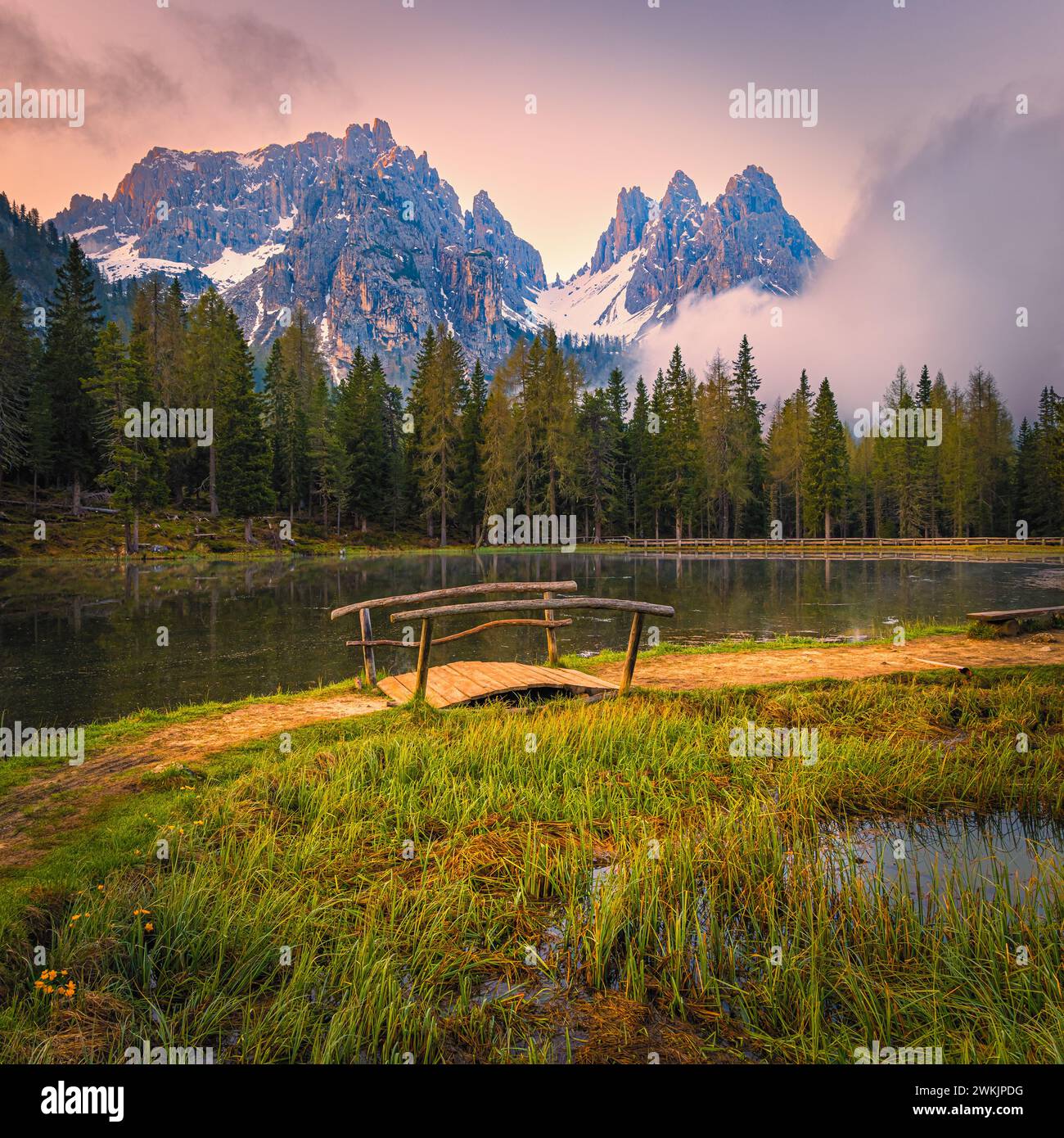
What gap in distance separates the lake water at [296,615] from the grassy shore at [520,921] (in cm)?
733

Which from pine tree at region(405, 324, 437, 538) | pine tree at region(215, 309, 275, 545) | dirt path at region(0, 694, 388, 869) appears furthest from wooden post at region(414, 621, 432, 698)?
pine tree at region(405, 324, 437, 538)

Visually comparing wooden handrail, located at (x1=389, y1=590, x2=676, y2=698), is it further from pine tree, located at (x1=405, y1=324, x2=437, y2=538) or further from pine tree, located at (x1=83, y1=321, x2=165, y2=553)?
pine tree, located at (x1=405, y1=324, x2=437, y2=538)

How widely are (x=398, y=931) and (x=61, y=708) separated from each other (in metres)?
10.2

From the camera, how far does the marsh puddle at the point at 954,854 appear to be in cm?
459

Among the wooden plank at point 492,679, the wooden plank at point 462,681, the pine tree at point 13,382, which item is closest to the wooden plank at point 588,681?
the wooden plank at point 492,679

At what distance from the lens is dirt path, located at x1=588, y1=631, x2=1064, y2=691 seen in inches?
453

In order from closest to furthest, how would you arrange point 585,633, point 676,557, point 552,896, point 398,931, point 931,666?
1. point 398,931
2. point 552,896
3. point 931,666
4. point 585,633
5. point 676,557

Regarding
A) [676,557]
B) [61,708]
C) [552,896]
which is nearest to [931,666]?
[552,896]

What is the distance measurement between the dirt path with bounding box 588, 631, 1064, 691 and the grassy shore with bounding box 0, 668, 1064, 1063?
15.1ft

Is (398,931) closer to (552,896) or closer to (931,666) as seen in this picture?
(552,896)

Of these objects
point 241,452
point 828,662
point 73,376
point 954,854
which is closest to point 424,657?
point 954,854

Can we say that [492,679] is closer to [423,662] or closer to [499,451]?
[423,662]

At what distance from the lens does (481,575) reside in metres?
37.4

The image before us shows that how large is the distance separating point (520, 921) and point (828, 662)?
10.7 metres
